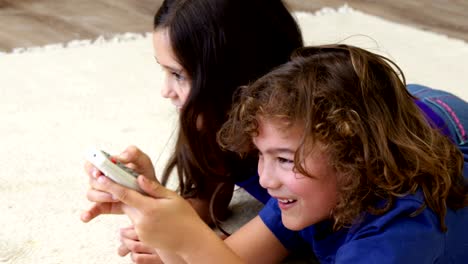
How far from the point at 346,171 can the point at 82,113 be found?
0.86m

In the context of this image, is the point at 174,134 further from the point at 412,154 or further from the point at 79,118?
the point at 412,154

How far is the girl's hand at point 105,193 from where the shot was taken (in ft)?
2.53

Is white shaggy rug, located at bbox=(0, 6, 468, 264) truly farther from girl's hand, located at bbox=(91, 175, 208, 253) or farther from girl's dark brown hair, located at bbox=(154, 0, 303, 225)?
girl's hand, located at bbox=(91, 175, 208, 253)

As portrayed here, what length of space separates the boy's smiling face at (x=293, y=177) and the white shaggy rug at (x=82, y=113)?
332mm

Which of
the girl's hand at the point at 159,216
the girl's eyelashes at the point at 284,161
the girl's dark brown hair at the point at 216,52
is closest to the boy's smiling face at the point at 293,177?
the girl's eyelashes at the point at 284,161

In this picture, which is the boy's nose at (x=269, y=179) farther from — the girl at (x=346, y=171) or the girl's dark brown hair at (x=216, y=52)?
the girl's dark brown hair at (x=216, y=52)

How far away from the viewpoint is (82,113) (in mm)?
1520

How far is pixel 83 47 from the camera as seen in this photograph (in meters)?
1.92

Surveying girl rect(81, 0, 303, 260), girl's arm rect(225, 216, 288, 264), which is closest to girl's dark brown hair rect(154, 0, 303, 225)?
girl rect(81, 0, 303, 260)

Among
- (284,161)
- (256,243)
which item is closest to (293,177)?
(284,161)

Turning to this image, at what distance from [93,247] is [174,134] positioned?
1.23 feet

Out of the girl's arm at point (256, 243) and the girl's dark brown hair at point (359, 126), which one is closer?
the girl's dark brown hair at point (359, 126)

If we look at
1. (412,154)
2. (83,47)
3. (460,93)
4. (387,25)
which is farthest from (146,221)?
(387,25)

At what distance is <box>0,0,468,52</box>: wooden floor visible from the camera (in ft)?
6.73
